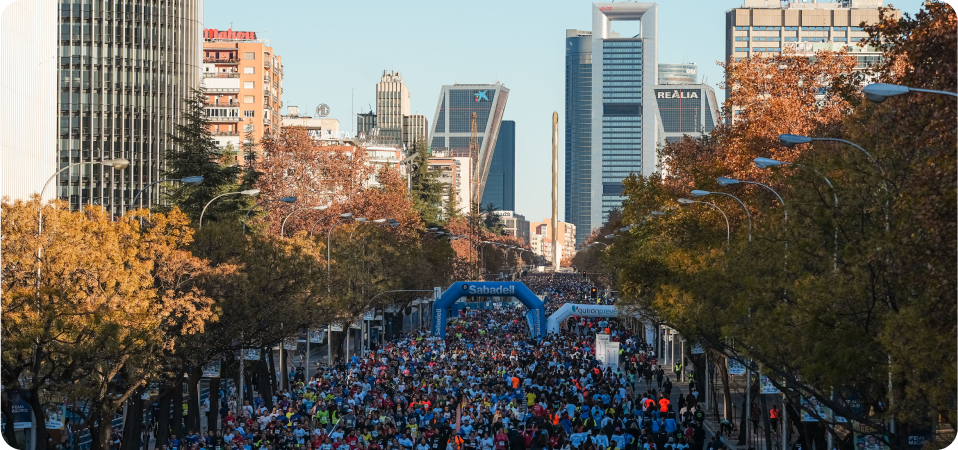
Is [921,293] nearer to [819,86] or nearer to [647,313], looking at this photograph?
[819,86]

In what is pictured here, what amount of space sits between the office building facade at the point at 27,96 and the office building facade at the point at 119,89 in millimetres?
41336

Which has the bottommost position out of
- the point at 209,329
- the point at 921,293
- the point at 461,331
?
the point at 461,331

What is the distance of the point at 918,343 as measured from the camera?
16.2 metres

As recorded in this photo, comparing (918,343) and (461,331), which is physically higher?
(918,343)

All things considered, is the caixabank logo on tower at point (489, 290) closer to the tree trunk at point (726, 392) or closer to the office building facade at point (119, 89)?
the office building facade at point (119, 89)

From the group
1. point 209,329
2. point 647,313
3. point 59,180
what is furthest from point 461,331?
point 209,329

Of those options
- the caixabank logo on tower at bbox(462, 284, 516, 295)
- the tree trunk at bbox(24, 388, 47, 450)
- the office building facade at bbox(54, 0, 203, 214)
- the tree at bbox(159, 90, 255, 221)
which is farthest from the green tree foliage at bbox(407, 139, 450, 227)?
the tree trunk at bbox(24, 388, 47, 450)

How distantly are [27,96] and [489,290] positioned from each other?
37.4m

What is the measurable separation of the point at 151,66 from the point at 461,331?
1381 inches

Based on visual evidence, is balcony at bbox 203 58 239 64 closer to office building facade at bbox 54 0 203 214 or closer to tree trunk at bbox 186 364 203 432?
office building facade at bbox 54 0 203 214

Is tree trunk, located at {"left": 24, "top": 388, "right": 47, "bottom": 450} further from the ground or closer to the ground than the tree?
closer to the ground

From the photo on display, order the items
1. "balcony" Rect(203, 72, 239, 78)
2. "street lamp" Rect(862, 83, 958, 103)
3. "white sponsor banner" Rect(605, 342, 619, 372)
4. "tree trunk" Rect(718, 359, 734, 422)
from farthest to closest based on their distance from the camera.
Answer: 1. "balcony" Rect(203, 72, 239, 78)
2. "white sponsor banner" Rect(605, 342, 619, 372)
3. "tree trunk" Rect(718, 359, 734, 422)
4. "street lamp" Rect(862, 83, 958, 103)

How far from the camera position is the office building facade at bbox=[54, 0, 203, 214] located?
88062 mm

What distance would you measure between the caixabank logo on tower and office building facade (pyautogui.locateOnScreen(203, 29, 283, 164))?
65.1 meters
